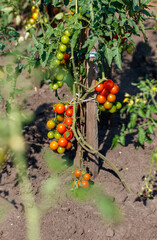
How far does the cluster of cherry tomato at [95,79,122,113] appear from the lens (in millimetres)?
2113

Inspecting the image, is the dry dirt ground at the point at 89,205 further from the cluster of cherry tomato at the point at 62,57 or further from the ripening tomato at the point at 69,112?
the cluster of cherry tomato at the point at 62,57

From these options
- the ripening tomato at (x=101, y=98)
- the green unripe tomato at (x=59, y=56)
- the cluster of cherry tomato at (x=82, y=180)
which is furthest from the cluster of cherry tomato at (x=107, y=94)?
the cluster of cherry tomato at (x=82, y=180)

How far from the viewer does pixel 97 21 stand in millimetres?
1882

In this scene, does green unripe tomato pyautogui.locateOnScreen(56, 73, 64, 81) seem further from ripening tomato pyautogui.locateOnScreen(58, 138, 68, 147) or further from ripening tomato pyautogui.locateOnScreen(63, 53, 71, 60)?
ripening tomato pyautogui.locateOnScreen(58, 138, 68, 147)

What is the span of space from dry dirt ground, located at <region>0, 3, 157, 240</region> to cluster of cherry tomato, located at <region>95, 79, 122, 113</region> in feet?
2.28

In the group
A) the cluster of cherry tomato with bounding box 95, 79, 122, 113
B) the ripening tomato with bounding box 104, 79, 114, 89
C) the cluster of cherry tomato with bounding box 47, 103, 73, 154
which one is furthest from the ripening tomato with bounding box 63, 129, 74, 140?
the ripening tomato with bounding box 104, 79, 114, 89

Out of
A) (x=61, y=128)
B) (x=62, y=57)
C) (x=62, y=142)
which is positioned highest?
(x=62, y=57)

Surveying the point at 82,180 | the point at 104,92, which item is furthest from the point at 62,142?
the point at 104,92

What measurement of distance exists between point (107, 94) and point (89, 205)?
0.99 meters

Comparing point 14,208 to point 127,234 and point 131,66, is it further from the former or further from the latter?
point 131,66

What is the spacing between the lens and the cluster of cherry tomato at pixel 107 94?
2113 millimetres

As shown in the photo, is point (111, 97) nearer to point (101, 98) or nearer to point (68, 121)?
point (101, 98)

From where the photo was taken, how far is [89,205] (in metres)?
2.41

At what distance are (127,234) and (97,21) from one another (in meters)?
1.64
